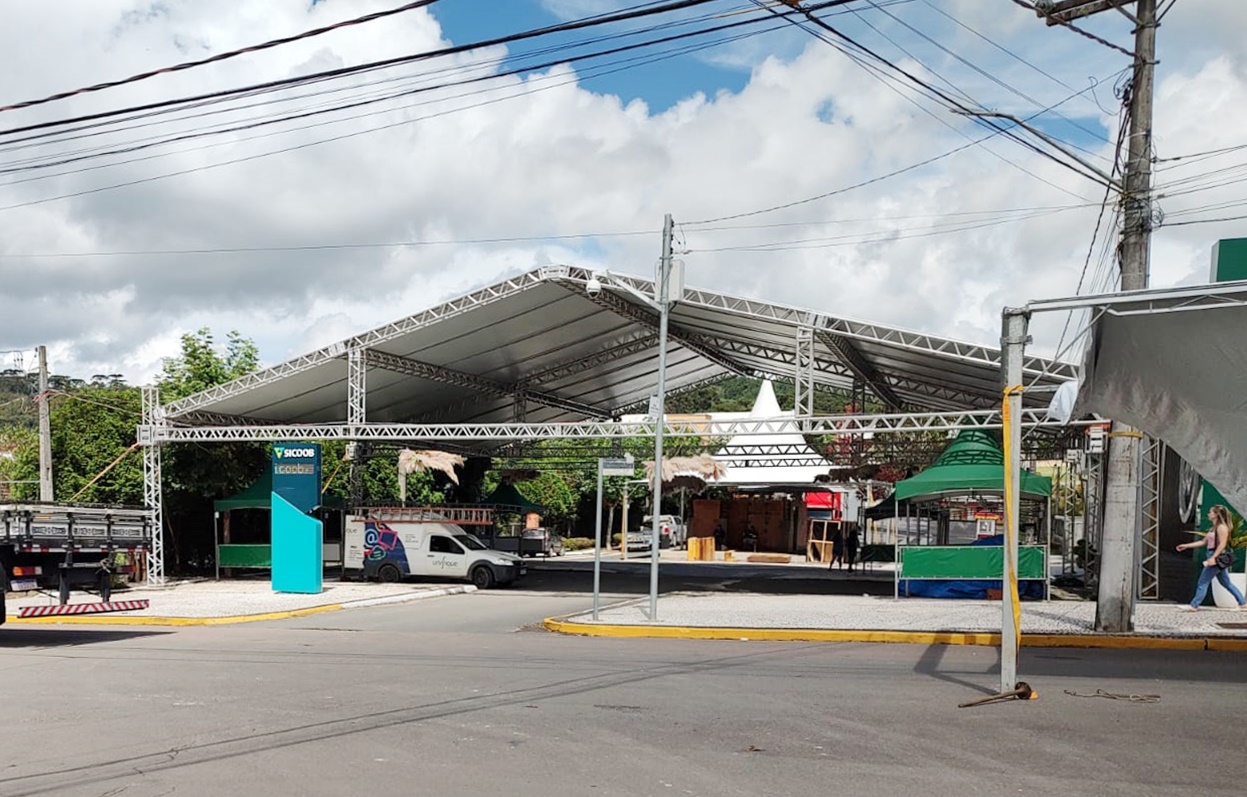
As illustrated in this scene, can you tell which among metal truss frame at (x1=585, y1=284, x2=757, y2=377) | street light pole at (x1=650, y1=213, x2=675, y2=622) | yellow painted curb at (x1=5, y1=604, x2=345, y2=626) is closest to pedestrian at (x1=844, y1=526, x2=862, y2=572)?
metal truss frame at (x1=585, y1=284, x2=757, y2=377)

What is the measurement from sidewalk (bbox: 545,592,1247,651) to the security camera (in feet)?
20.8

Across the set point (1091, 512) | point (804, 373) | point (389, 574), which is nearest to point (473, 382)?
point (389, 574)

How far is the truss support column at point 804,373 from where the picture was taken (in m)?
22.8

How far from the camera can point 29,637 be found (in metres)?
17.0

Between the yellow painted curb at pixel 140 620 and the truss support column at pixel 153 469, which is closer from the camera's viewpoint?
the yellow painted curb at pixel 140 620

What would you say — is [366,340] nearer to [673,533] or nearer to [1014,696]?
[1014,696]

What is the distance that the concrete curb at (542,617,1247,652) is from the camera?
14.5m

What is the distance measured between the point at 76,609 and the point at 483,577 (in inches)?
528

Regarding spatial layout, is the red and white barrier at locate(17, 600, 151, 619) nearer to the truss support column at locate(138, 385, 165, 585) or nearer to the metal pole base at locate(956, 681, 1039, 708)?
the truss support column at locate(138, 385, 165, 585)

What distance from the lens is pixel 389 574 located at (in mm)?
29391

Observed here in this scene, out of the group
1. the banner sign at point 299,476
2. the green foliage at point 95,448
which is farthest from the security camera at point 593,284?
the green foliage at point 95,448

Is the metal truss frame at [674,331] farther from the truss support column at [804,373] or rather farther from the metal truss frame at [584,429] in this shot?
the truss support column at [804,373]

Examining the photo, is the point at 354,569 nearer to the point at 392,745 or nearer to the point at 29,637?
the point at 29,637

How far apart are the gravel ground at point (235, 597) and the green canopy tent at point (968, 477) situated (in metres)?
11.2
